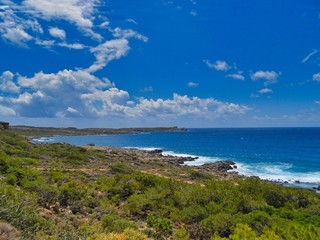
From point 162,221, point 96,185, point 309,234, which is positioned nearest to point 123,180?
point 96,185

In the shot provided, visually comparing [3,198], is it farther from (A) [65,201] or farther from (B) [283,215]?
(B) [283,215]

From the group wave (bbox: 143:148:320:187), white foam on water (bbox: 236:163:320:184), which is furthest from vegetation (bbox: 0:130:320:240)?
white foam on water (bbox: 236:163:320:184)

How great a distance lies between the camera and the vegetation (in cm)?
927

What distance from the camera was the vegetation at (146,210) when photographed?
9273mm

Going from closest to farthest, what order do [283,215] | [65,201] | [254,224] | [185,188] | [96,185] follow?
[254,224] → [283,215] → [65,201] → [185,188] → [96,185]

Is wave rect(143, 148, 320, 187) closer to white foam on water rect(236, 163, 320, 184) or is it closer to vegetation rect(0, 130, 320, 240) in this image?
white foam on water rect(236, 163, 320, 184)

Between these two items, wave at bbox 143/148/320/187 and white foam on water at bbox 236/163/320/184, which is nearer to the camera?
wave at bbox 143/148/320/187

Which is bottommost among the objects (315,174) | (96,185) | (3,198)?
(315,174)

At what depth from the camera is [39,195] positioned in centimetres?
1404

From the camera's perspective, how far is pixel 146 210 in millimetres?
15156

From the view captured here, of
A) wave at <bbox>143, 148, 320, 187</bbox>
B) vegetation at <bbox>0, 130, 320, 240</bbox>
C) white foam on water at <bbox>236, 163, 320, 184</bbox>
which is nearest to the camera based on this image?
vegetation at <bbox>0, 130, 320, 240</bbox>

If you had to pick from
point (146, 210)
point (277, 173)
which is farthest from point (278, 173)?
point (146, 210)

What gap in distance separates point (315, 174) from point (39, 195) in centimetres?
4463

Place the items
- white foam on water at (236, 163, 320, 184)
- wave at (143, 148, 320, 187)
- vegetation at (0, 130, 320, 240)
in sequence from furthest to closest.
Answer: white foam on water at (236, 163, 320, 184) → wave at (143, 148, 320, 187) → vegetation at (0, 130, 320, 240)
